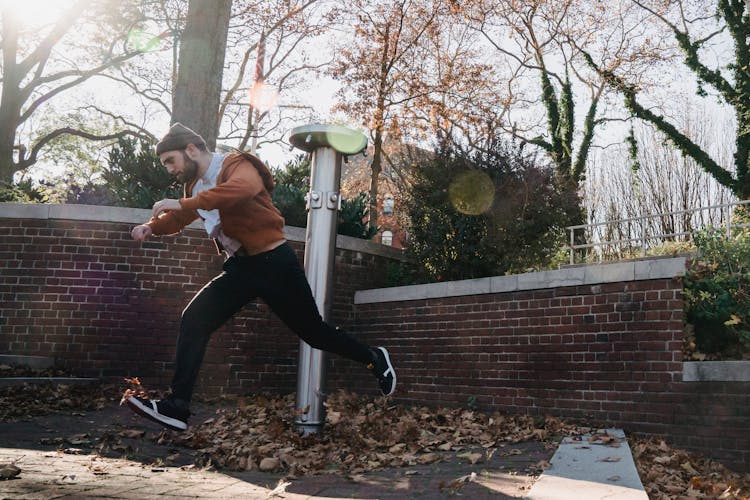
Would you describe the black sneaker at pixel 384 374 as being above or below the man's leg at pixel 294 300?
below

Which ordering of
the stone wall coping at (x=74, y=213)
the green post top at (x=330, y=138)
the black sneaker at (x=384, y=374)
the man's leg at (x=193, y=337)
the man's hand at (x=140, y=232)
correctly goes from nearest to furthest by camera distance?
the man's hand at (x=140, y=232)
the man's leg at (x=193, y=337)
the black sneaker at (x=384, y=374)
the green post top at (x=330, y=138)
the stone wall coping at (x=74, y=213)

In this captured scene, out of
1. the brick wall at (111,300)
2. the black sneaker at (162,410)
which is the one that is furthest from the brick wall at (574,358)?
the black sneaker at (162,410)

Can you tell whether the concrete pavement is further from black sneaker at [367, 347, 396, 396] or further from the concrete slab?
black sneaker at [367, 347, 396, 396]

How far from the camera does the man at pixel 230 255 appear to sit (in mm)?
4113

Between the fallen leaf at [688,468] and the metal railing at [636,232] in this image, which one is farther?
the metal railing at [636,232]

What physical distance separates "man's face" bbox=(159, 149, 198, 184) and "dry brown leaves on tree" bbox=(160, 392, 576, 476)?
74.1 inches

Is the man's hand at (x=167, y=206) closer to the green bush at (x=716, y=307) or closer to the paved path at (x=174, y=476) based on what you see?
the paved path at (x=174, y=476)

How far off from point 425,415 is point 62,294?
4.75 m

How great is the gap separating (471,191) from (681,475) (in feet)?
19.0

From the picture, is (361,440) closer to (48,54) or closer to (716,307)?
(716,307)

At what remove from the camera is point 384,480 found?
3879 millimetres

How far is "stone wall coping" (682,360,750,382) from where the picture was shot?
569cm

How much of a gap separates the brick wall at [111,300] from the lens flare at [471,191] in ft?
10.6

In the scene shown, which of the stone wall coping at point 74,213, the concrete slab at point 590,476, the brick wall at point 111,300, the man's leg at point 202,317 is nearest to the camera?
the concrete slab at point 590,476
